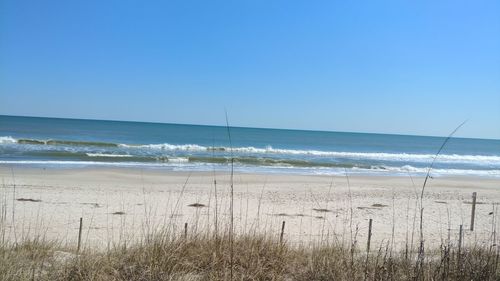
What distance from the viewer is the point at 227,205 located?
15.0 meters

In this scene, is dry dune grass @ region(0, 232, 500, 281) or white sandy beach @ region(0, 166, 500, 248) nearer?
dry dune grass @ region(0, 232, 500, 281)

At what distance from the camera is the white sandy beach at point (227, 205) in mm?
10570

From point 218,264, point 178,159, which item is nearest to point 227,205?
point 218,264

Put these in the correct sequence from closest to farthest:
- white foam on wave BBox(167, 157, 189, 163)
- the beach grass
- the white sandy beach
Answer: the beach grass → the white sandy beach → white foam on wave BBox(167, 157, 189, 163)

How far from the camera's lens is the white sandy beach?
34.7 ft

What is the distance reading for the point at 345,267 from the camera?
14.2 ft

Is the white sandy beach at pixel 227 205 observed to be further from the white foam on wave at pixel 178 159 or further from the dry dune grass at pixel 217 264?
the white foam on wave at pixel 178 159

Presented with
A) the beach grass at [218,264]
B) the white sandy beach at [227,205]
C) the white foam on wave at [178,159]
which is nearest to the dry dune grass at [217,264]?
the beach grass at [218,264]

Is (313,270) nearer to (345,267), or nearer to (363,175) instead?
(345,267)

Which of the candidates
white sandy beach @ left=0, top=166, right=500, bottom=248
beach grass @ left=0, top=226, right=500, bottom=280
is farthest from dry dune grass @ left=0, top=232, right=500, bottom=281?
white sandy beach @ left=0, top=166, right=500, bottom=248

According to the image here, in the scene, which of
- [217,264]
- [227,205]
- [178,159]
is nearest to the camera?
[217,264]

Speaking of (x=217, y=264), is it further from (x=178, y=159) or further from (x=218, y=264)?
(x=178, y=159)

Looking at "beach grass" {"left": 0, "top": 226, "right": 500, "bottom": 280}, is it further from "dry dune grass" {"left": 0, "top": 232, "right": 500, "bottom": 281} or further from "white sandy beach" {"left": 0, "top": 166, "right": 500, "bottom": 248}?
"white sandy beach" {"left": 0, "top": 166, "right": 500, "bottom": 248}

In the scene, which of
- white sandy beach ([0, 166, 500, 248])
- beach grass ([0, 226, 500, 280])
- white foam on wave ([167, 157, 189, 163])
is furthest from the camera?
white foam on wave ([167, 157, 189, 163])
